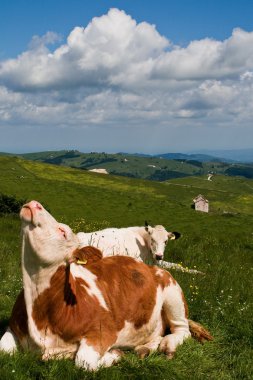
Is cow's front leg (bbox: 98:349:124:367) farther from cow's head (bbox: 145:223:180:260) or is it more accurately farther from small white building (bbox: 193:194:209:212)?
small white building (bbox: 193:194:209:212)

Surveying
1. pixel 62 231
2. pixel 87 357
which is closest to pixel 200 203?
pixel 87 357

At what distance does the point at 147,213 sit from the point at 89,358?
77.8 metres

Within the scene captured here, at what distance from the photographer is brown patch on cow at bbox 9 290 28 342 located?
5.62 m

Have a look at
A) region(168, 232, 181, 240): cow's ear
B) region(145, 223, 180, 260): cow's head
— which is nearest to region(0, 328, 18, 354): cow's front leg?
region(145, 223, 180, 260): cow's head

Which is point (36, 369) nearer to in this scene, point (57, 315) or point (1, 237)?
point (57, 315)

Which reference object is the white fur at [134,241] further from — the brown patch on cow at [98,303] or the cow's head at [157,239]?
the brown patch on cow at [98,303]

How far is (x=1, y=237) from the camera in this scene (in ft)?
53.1

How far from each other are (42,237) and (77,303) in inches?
47.0

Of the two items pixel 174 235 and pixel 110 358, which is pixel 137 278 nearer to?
pixel 110 358

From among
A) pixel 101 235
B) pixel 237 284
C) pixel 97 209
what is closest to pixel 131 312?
pixel 237 284

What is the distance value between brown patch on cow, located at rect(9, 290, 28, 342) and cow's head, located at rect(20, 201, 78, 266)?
2.48ft

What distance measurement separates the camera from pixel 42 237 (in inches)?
202

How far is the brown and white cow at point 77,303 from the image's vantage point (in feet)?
17.3

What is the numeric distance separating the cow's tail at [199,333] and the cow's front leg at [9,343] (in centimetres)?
308
